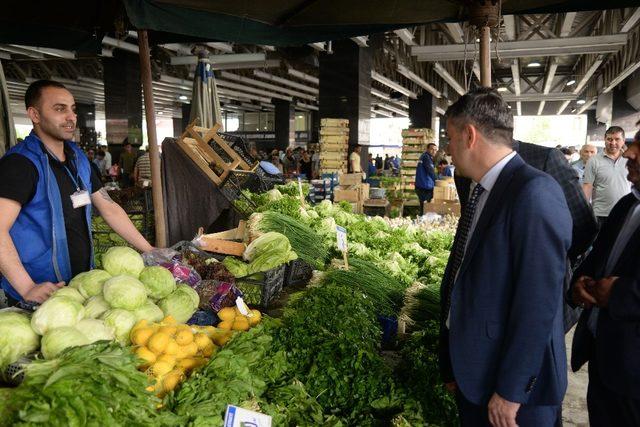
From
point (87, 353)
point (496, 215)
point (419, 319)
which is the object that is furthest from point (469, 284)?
point (419, 319)

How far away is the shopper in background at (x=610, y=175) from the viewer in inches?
237

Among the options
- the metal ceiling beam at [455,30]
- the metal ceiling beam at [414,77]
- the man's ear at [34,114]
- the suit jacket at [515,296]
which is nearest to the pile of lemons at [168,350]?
the suit jacket at [515,296]

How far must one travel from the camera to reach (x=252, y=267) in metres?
3.42

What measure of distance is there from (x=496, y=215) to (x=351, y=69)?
1189 cm

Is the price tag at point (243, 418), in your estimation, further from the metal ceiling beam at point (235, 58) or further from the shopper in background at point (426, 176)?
the metal ceiling beam at point (235, 58)

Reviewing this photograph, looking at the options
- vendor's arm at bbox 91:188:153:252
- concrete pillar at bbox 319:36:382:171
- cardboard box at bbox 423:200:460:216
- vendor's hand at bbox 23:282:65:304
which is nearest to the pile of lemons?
vendor's hand at bbox 23:282:65:304

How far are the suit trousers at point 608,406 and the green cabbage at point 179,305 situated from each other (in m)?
2.06

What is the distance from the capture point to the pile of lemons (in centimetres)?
185

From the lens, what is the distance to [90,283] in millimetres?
2201

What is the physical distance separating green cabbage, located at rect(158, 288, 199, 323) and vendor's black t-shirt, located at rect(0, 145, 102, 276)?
75cm

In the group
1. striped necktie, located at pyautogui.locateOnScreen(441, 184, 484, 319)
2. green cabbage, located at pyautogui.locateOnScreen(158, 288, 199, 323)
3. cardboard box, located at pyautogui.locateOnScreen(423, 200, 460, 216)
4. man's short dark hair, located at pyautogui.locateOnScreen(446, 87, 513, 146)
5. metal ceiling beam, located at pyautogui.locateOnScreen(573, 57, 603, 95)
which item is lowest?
cardboard box, located at pyautogui.locateOnScreen(423, 200, 460, 216)

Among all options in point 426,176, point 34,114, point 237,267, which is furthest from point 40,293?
point 426,176

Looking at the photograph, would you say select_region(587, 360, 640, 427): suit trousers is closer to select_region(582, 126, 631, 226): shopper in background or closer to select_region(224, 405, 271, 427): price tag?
select_region(224, 405, 271, 427): price tag

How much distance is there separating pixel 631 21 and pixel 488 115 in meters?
10.1
